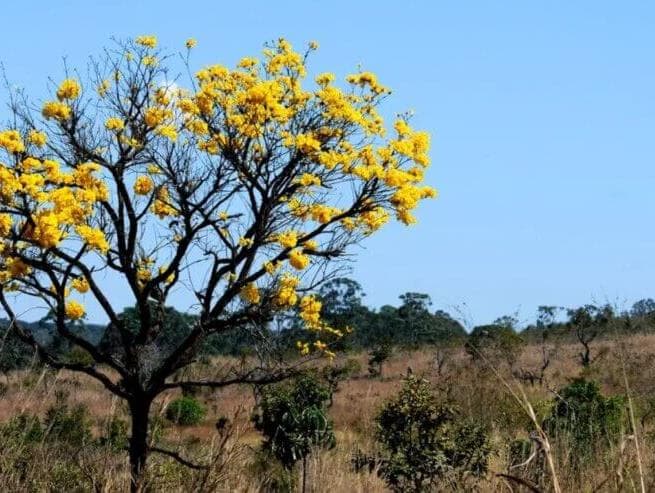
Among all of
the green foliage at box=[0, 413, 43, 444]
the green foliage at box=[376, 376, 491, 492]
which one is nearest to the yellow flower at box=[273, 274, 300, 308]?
the green foliage at box=[376, 376, 491, 492]

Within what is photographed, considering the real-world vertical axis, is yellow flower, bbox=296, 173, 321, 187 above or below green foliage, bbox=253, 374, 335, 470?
above

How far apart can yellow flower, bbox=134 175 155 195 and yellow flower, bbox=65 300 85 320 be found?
1.90m

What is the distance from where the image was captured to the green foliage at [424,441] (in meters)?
9.43

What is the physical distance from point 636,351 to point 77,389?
72.4ft

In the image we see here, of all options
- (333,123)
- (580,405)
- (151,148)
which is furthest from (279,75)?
(580,405)

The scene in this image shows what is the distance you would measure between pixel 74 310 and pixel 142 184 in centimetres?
210

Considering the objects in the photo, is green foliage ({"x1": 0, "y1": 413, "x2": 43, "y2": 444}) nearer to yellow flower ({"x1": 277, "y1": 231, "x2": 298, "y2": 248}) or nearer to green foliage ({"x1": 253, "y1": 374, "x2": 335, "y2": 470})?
yellow flower ({"x1": 277, "y1": 231, "x2": 298, "y2": 248})

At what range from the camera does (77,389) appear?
3912 cm

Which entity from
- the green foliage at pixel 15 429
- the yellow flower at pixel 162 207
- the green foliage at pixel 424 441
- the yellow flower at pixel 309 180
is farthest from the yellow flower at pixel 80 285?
the green foliage at pixel 15 429

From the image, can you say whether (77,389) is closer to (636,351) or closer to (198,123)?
(636,351)

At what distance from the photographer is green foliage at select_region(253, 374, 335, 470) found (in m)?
13.6

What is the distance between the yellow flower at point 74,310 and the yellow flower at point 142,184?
190cm

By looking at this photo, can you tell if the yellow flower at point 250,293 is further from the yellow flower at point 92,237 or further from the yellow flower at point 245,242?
the yellow flower at point 92,237

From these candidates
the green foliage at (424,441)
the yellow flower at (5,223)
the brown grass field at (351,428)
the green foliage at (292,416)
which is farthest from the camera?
the green foliage at (292,416)
